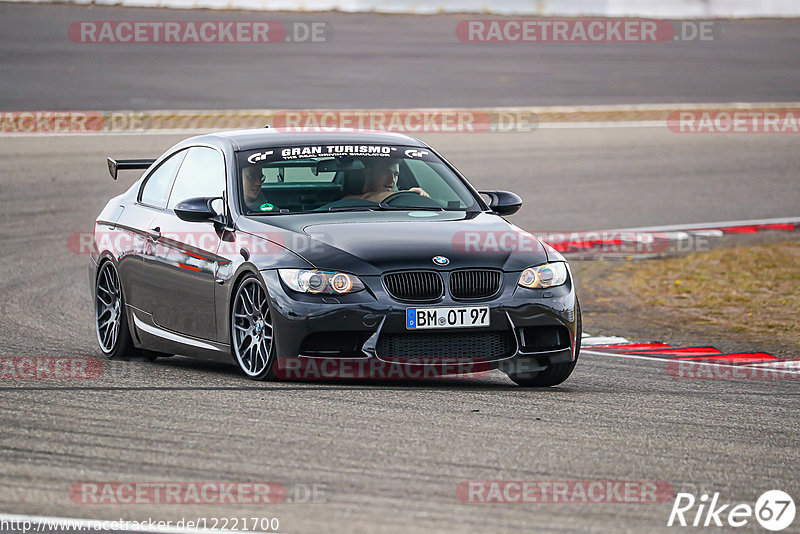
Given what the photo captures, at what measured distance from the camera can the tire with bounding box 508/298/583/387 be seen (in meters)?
8.34

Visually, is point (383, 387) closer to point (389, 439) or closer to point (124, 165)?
point (389, 439)

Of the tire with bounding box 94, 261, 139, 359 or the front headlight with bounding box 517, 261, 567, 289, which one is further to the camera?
the tire with bounding box 94, 261, 139, 359

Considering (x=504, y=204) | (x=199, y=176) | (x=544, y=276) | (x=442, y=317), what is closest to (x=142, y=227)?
(x=199, y=176)

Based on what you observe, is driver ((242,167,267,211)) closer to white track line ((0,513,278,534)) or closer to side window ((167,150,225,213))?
side window ((167,150,225,213))

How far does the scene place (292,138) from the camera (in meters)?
9.35

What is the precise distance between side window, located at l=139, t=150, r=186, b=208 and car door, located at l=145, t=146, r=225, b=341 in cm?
10

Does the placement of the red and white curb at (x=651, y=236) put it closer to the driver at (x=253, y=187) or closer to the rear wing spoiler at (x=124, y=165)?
the rear wing spoiler at (x=124, y=165)

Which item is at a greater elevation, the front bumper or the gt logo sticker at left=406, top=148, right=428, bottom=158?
the gt logo sticker at left=406, top=148, right=428, bottom=158

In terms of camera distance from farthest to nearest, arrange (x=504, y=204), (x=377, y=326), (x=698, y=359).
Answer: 1. (x=698, y=359)
2. (x=504, y=204)
3. (x=377, y=326)

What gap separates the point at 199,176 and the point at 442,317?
2.38m

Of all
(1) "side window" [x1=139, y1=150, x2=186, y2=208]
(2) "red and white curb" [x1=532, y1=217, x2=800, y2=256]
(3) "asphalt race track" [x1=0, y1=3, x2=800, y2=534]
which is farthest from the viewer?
(2) "red and white curb" [x1=532, y1=217, x2=800, y2=256]

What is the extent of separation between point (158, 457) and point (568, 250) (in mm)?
11203

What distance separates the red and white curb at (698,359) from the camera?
31.2ft

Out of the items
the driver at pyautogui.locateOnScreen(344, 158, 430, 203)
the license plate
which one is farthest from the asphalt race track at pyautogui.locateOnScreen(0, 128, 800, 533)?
the driver at pyautogui.locateOnScreen(344, 158, 430, 203)
